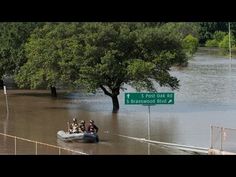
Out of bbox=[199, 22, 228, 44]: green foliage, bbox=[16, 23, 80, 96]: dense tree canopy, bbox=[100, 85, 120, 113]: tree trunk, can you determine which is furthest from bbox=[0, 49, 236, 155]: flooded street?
bbox=[199, 22, 228, 44]: green foliage

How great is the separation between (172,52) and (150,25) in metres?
2.82

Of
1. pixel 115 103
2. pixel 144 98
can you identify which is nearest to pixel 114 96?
pixel 115 103

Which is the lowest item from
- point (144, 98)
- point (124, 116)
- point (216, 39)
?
point (124, 116)

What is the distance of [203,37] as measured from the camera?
128m

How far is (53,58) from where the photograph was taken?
3825 cm

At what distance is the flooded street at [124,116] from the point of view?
26.1m

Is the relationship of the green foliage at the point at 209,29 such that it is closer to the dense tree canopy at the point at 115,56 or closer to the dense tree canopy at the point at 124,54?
the dense tree canopy at the point at 115,56

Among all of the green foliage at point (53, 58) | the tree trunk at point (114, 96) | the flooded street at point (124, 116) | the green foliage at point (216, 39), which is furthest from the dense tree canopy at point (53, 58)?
the green foliage at point (216, 39)

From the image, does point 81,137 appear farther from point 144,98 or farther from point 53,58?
point 53,58

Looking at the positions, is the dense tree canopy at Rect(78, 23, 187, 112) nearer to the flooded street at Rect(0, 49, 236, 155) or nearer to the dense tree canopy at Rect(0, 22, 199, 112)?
the dense tree canopy at Rect(0, 22, 199, 112)

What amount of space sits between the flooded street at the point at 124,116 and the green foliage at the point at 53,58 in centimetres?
199

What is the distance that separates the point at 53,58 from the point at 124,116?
7496 mm
